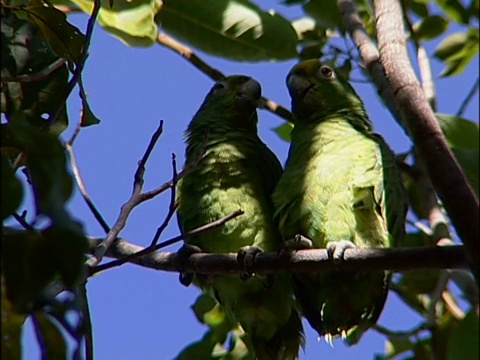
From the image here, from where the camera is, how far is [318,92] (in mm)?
3295

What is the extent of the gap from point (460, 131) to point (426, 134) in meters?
1.51

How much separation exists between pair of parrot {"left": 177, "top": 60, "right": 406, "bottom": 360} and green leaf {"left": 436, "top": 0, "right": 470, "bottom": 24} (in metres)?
0.51

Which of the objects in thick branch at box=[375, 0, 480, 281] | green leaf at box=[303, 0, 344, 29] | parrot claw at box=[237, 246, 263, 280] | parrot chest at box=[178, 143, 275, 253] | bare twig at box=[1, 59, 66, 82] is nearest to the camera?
thick branch at box=[375, 0, 480, 281]

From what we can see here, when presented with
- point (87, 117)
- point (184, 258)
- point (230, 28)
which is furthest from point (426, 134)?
point (230, 28)

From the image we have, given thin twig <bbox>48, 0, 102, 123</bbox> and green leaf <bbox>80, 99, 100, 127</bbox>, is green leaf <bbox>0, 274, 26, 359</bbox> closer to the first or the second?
thin twig <bbox>48, 0, 102, 123</bbox>

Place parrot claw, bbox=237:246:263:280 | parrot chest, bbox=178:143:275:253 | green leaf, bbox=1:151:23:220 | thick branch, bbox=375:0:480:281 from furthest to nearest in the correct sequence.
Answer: parrot chest, bbox=178:143:275:253 < parrot claw, bbox=237:246:263:280 < thick branch, bbox=375:0:480:281 < green leaf, bbox=1:151:23:220

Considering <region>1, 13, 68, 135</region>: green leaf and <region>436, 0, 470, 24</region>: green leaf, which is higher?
<region>436, 0, 470, 24</region>: green leaf

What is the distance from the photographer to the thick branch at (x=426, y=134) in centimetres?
134

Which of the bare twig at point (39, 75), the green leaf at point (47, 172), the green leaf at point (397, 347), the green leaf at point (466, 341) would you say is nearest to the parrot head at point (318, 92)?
the green leaf at point (397, 347)

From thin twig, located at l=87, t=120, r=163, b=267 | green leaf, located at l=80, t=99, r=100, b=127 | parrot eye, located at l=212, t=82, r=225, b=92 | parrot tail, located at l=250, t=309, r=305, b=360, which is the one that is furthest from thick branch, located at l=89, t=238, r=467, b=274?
parrot eye, located at l=212, t=82, r=225, b=92

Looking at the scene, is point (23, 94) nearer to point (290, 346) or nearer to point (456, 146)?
point (290, 346)

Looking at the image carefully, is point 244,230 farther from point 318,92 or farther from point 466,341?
point 466,341

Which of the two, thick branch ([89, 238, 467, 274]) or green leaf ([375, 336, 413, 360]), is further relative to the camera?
green leaf ([375, 336, 413, 360])

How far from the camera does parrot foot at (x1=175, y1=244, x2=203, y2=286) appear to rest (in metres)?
2.41
